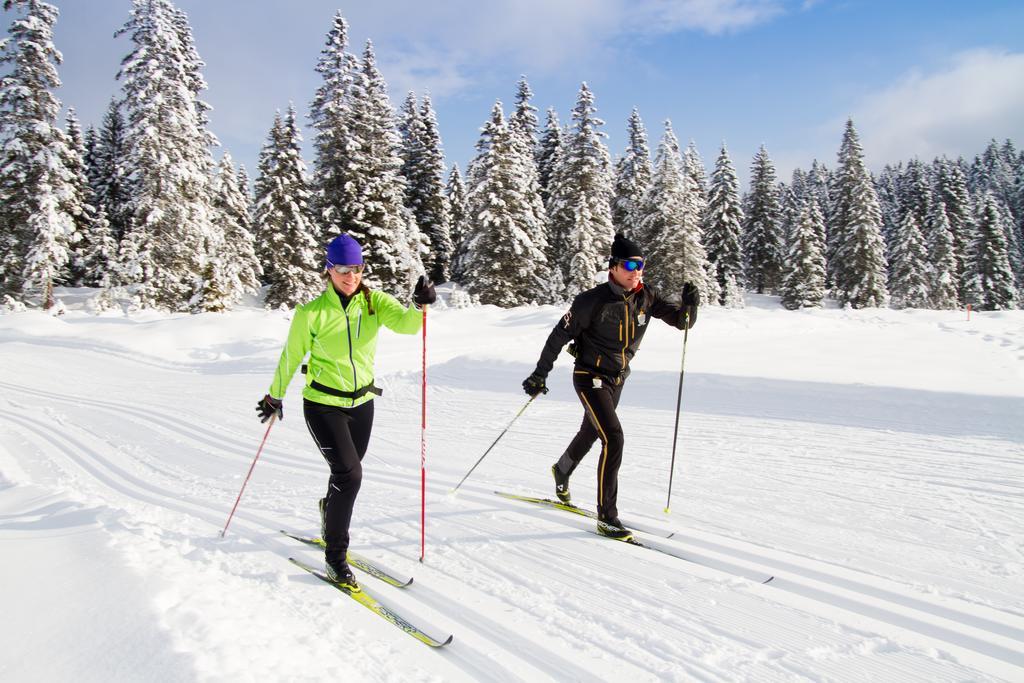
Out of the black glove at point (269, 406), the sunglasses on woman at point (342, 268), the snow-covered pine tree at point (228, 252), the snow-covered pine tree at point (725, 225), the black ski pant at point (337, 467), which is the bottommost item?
the black ski pant at point (337, 467)

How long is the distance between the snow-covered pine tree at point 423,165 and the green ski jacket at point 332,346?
3438 centimetres

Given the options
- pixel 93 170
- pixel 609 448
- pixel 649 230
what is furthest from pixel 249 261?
pixel 609 448

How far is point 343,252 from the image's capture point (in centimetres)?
404

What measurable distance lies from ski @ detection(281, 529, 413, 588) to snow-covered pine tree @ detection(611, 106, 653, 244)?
3960cm

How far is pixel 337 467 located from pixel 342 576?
0.74 m

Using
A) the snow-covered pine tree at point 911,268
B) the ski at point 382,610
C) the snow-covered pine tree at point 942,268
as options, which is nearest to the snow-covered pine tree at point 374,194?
the ski at point 382,610

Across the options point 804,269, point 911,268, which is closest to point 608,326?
point 804,269

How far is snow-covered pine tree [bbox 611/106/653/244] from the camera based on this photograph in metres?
42.8

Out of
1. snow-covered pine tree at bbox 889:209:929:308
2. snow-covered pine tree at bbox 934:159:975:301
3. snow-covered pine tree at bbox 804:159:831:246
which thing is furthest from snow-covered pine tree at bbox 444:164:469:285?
snow-covered pine tree at bbox 804:159:831:246

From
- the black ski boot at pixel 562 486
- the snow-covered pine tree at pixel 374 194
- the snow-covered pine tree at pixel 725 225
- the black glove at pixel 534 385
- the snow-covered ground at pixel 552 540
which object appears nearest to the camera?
the snow-covered ground at pixel 552 540

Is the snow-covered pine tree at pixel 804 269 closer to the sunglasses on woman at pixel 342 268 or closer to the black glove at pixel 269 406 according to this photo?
the sunglasses on woman at pixel 342 268

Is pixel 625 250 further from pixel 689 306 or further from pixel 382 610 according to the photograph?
pixel 382 610

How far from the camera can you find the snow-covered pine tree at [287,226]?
3200 cm

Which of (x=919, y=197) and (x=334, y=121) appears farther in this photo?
(x=919, y=197)
